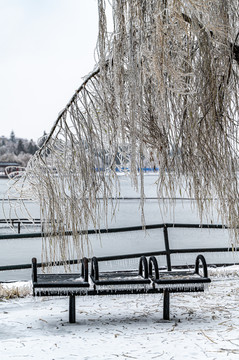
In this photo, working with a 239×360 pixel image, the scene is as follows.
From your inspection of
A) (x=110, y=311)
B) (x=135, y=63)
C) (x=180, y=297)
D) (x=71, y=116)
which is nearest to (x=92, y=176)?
(x=71, y=116)

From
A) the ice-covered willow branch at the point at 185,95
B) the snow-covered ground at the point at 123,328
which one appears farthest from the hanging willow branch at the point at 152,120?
the snow-covered ground at the point at 123,328

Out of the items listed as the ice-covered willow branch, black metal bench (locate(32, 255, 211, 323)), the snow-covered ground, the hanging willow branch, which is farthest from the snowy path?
the ice-covered willow branch

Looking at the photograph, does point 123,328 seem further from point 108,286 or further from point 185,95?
point 185,95

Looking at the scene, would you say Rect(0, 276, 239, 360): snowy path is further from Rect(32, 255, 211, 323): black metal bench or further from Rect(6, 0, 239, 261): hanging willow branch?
Rect(6, 0, 239, 261): hanging willow branch

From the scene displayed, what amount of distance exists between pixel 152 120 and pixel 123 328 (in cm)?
223

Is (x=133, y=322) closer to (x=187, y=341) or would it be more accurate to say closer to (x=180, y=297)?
(x=187, y=341)

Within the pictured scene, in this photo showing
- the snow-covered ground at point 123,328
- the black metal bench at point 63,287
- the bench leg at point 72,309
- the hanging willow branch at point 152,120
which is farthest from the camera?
the bench leg at point 72,309

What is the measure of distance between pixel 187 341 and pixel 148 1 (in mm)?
2816

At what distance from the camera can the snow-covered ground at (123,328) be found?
3.75 metres

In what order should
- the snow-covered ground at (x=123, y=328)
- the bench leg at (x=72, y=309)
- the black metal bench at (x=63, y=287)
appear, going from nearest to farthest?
the snow-covered ground at (x=123, y=328)
the black metal bench at (x=63, y=287)
the bench leg at (x=72, y=309)

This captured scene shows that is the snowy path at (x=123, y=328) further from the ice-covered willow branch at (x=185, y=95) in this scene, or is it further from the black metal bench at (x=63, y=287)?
the ice-covered willow branch at (x=185, y=95)

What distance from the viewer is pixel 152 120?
342 cm

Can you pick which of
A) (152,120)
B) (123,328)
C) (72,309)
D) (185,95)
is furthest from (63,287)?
(185,95)

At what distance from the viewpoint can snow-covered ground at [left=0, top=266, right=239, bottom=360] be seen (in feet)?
12.3
